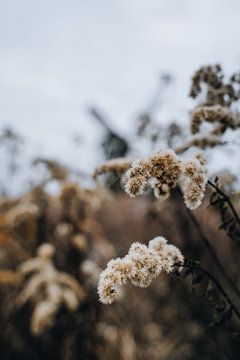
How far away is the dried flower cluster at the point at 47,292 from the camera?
162 inches

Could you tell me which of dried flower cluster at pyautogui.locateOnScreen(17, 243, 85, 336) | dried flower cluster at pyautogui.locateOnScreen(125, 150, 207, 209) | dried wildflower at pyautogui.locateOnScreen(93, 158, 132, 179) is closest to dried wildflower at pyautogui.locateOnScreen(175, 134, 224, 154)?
dried wildflower at pyautogui.locateOnScreen(93, 158, 132, 179)

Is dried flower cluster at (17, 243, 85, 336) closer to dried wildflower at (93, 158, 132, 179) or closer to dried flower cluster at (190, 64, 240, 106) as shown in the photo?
dried wildflower at (93, 158, 132, 179)

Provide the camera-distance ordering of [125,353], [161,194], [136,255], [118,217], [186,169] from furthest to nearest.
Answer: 1. [118,217]
2. [125,353]
3. [161,194]
4. [186,169]
5. [136,255]

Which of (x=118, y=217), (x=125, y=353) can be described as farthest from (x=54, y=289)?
(x=118, y=217)

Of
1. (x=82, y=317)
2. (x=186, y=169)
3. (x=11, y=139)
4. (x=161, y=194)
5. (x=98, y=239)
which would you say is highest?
(x=11, y=139)

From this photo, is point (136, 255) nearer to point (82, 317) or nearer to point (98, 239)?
point (82, 317)

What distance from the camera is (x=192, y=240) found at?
16.5 ft

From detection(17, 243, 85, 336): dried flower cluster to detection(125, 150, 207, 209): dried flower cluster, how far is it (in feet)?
8.28

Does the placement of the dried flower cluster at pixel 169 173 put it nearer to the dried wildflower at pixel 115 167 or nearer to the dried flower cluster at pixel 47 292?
the dried wildflower at pixel 115 167

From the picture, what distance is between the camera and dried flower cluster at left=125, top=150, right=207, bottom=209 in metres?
2.02

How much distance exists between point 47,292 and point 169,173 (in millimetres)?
2820

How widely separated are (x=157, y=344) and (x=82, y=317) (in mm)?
1977

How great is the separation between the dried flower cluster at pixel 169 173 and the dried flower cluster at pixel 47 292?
2.53 meters

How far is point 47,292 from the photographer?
174 inches
